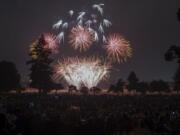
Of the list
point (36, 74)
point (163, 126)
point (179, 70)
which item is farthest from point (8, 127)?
point (179, 70)

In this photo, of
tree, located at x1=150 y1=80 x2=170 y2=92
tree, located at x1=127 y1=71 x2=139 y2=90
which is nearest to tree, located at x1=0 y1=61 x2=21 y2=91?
tree, located at x1=127 y1=71 x2=139 y2=90

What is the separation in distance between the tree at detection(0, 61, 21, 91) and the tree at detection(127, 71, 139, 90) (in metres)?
27.3

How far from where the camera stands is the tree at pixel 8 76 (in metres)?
97.4

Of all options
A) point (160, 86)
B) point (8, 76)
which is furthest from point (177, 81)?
point (8, 76)

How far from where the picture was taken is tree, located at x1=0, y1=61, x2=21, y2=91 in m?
97.4

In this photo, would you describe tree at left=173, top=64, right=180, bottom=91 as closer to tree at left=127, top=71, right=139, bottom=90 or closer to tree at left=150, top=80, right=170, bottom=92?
tree at left=150, top=80, right=170, bottom=92

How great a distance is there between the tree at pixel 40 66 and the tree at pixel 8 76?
11.0 metres

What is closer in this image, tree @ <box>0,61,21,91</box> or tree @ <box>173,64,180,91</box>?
tree @ <box>0,61,21,91</box>

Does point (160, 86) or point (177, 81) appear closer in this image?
point (160, 86)

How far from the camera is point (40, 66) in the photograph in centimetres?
8744

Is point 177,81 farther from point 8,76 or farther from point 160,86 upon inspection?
point 8,76

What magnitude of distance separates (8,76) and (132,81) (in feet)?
103

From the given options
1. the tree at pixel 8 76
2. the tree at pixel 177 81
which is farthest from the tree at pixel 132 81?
the tree at pixel 8 76

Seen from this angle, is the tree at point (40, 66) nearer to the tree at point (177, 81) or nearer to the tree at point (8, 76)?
the tree at point (8, 76)
